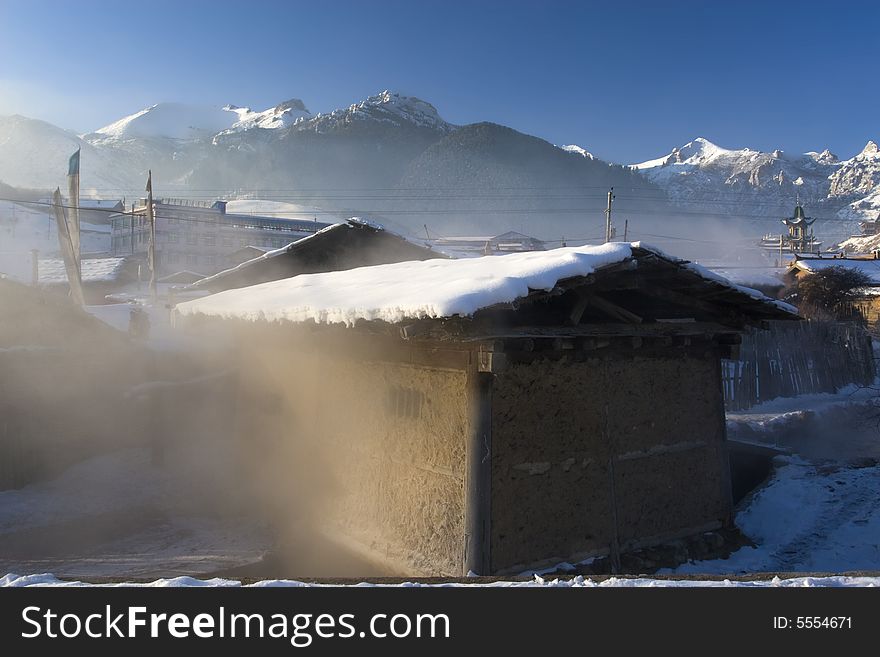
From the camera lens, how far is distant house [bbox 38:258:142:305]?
34.8 meters

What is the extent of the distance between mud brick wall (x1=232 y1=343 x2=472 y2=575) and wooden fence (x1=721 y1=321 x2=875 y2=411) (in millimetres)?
12808

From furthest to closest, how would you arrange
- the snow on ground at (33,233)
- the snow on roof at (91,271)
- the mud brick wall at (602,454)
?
the snow on ground at (33,233), the snow on roof at (91,271), the mud brick wall at (602,454)

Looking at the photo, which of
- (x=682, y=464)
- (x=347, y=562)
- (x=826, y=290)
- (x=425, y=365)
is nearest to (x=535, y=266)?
(x=425, y=365)

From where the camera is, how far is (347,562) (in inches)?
282

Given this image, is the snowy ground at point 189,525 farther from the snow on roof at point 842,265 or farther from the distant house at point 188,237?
the distant house at point 188,237

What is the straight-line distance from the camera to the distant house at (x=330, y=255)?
41.7ft

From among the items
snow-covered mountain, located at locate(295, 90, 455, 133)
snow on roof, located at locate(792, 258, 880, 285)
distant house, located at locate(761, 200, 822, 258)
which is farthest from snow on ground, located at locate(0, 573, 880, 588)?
snow-covered mountain, located at locate(295, 90, 455, 133)

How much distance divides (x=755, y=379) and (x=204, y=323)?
1537 centimetres

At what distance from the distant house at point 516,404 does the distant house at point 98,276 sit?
103 feet

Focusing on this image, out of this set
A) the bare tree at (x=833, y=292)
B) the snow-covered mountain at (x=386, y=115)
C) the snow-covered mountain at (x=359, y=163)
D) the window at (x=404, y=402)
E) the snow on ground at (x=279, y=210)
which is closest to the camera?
the window at (x=404, y=402)

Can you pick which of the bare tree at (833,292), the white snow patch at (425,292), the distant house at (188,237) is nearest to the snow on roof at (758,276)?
the bare tree at (833,292)

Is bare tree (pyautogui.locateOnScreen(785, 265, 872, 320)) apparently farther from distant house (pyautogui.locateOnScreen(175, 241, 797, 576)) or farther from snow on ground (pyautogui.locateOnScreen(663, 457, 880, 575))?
distant house (pyautogui.locateOnScreen(175, 241, 797, 576))

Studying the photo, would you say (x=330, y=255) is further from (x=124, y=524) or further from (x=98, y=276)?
(x=98, y=276)

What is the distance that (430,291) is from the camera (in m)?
5.19
